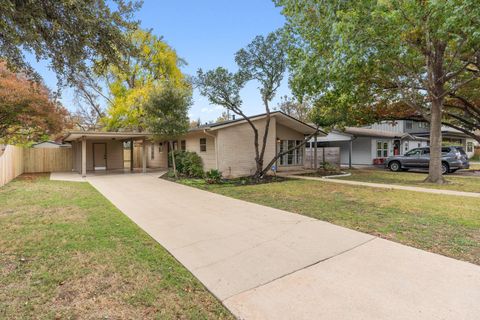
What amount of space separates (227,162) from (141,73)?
13.1 metres

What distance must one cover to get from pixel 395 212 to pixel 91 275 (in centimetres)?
640

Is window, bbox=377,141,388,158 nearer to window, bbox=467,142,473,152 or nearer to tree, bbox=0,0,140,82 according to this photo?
window, bbox=467,142,473,152

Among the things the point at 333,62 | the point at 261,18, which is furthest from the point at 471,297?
the point at 261,18

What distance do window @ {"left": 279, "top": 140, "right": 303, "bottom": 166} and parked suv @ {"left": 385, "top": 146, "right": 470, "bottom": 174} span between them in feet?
20.7

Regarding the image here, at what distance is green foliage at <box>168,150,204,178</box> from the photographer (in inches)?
549

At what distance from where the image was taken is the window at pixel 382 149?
21609 mm

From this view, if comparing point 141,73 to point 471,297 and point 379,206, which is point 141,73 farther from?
point 471,297

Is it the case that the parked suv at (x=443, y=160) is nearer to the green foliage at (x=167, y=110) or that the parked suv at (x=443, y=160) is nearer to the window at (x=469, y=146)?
the green foliage at (x=167, y=110)

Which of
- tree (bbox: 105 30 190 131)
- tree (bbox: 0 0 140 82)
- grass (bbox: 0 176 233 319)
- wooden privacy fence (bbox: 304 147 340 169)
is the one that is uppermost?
tree (bbox: 105 30 190 131)

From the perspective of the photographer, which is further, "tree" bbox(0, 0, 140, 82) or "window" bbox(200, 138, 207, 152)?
"window" bbox(200, 138, 207, 152)

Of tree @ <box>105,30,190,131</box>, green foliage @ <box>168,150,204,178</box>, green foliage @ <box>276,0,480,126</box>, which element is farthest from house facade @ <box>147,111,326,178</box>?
tree @ <box>105,30,190,131</box>

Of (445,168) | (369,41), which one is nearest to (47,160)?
(369,41)

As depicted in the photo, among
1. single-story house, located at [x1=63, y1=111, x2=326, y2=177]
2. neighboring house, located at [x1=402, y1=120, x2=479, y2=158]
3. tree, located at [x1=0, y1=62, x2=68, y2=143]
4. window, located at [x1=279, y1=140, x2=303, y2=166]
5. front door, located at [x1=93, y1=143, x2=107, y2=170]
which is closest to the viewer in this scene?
tree, located at [x1=0, y1=62, x2=68, y2=143]

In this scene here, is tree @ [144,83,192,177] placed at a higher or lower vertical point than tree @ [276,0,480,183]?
lower
